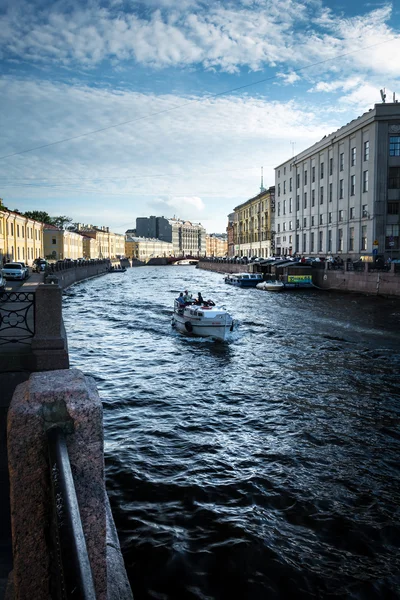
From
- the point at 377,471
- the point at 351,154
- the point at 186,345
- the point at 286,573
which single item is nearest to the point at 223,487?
the point at 286,573

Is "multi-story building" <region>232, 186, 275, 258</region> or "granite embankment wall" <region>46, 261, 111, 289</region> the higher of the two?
"multi-story building" <region>232, 186, 275, 258</region>

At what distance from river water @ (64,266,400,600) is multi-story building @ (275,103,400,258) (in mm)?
34515

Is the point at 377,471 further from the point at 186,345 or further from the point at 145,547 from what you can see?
the point at 186,345

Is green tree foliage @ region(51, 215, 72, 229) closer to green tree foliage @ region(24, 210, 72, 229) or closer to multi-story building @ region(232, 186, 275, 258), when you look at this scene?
green tree foliage @ region(24, 210, 72, 229)

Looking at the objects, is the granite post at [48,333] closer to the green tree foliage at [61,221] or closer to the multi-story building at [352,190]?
the multi-story building at [352,190]

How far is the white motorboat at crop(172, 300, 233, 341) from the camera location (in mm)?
21156

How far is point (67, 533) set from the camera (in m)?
1.86

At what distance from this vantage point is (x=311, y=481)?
26.6ft

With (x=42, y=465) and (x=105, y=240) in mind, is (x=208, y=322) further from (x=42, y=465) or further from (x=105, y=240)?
(x=105, y=240)

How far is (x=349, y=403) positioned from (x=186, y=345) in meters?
9.36

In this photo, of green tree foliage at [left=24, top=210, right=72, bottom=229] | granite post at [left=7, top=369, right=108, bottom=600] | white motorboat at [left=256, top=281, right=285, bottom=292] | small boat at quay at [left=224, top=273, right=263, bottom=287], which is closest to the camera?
granite post at [left=7, top=369, right=108, bottom=600]

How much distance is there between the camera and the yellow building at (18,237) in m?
53.3

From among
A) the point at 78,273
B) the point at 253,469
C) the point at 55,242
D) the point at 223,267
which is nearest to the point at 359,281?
the point at 253,469

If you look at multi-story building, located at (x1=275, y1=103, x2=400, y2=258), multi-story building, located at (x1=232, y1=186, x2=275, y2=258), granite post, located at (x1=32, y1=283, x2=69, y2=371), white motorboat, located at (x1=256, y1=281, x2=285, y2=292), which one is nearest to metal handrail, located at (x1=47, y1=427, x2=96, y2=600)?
granite post, located at (x1=32, y1=283, x2=69, y2=371)
